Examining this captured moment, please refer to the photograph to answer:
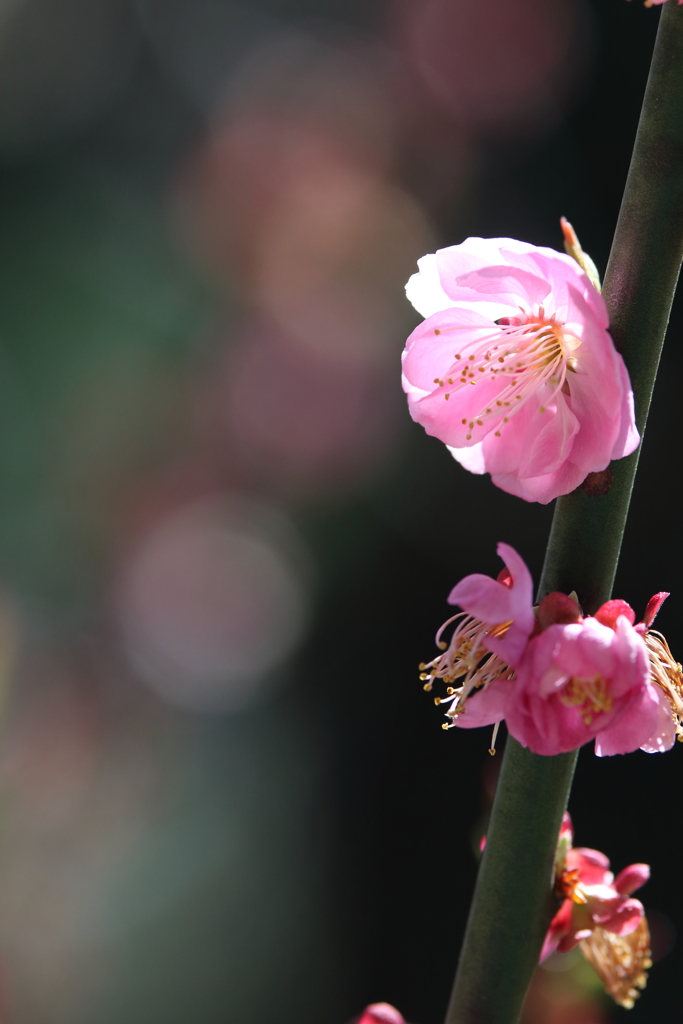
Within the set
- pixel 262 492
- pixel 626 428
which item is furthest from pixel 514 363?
pixel 262 492

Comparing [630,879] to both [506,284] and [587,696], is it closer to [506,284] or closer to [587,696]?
[587,696]

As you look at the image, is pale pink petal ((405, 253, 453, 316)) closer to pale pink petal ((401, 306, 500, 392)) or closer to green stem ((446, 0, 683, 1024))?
pale pink petal ((401, 306, 500, 392))

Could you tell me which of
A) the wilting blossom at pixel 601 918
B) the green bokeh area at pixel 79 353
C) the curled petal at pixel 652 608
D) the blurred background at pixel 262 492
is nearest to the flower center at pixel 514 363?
the curled petal at pixel 652 608

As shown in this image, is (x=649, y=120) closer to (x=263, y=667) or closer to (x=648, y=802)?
(x=648, y=802)

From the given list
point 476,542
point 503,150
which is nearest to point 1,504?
point 476,542

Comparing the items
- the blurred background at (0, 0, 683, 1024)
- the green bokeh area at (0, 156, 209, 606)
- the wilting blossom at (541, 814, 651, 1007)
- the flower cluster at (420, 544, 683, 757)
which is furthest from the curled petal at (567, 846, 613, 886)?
the green bokeh area at (0, 156, 209, 606)

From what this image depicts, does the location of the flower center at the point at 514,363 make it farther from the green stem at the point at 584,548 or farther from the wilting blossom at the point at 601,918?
the wilting blossom at the point at 601,918

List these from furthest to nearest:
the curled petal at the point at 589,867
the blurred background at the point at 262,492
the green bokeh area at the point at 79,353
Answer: the green bokeh area at the point at 79,353 < the blurred background at the point at 262,492 < the curled petal at the point at 589,867
